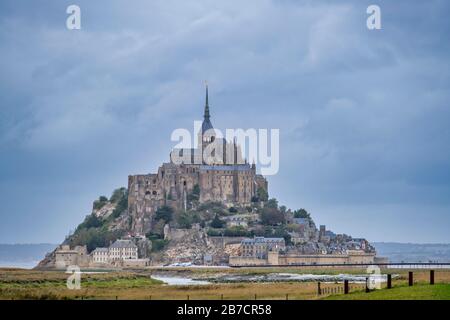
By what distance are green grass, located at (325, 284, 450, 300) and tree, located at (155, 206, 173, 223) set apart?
228 ft

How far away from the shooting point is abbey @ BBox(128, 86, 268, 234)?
101m

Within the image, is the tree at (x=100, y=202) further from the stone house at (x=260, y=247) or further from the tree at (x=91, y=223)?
the stone house at (x=260, y=247)

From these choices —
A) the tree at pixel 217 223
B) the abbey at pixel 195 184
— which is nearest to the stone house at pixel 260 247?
the tree at pixel 217 223

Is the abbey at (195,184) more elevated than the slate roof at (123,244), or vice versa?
the abbey at (195,184)

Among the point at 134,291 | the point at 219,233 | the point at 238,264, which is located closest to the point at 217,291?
the point at 134,291

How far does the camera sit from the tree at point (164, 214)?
9838 cm

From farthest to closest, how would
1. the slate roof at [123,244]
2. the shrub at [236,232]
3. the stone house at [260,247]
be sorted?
the shrub at [236,232], the slate roof at [123,244], the stone house at [260,247]

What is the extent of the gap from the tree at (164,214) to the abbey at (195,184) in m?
0.82

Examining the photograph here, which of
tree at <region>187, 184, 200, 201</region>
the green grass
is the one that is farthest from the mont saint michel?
the green grass

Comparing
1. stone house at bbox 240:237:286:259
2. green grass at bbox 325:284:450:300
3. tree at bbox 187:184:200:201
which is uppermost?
tree at bbox 187:184:200:201

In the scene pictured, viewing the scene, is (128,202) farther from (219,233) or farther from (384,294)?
(384,294)

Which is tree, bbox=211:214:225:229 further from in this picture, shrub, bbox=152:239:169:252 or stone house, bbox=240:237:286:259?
stone house, bbox=240:237:286:259
